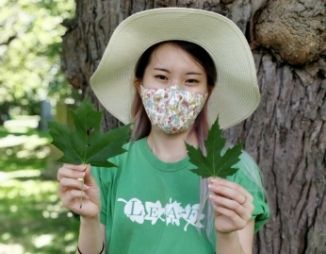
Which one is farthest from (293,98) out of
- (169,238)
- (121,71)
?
(169,238)

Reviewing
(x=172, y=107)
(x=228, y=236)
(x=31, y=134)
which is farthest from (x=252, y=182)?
(x=31, y=134)

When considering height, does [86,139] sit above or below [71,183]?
above

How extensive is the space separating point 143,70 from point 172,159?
0.32 metres

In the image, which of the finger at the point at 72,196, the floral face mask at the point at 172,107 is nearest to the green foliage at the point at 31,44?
the floral face mask at the point at 172,107

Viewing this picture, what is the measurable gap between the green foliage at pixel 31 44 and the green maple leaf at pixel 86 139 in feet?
22.6

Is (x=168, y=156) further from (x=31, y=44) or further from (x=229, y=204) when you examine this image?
(x=31, y=44)

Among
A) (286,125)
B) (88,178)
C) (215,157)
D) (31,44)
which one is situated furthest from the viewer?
(31,44)

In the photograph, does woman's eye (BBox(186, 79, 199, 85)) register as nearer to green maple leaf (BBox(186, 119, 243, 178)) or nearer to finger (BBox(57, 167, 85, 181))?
green maple leaf (BBox(186, 119, 243, 178))

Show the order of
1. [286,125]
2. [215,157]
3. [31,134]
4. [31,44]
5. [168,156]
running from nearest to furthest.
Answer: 1. [215,157]
2. [168,156]
3. [286,125]
4. [31,44]
5. [31,134]

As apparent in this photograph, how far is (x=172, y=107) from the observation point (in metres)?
2.08

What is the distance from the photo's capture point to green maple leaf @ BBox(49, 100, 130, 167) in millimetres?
1777

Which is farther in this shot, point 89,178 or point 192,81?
point 192,81

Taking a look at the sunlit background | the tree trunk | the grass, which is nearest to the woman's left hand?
the tree trunk

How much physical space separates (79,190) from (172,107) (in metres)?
0.40
